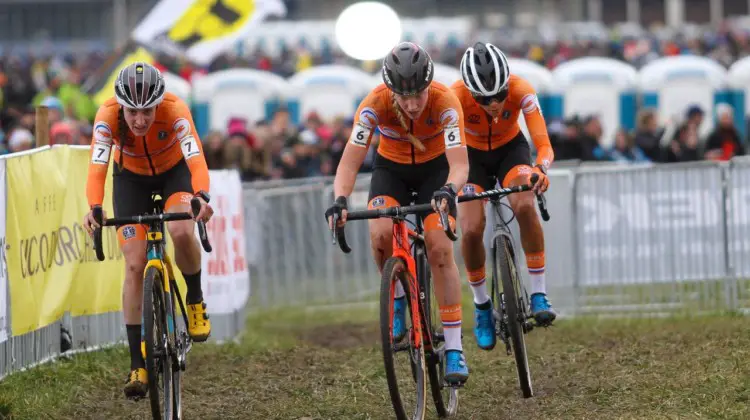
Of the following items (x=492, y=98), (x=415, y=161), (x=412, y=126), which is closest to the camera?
(x=412, y=126)

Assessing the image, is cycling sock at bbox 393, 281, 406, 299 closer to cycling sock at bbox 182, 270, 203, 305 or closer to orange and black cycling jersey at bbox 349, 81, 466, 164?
orange and black cycling jersey at bbox 349, 81, 466, 164

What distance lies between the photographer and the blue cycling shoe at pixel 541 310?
9578 mm

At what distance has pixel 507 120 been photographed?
9.86 m

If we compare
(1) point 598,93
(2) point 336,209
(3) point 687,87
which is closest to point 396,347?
(2) point 336,209

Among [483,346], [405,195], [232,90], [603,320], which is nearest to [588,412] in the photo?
[483,346]

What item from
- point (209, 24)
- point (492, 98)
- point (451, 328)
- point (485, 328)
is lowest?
point (485, 328)

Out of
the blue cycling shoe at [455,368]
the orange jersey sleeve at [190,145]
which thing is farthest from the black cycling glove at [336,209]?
the blue cycling shoe at [455,368]

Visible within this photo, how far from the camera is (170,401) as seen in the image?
333 inches

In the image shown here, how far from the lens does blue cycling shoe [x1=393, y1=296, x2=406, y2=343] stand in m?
8.25

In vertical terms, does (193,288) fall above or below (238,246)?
below

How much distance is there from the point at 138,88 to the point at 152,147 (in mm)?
604

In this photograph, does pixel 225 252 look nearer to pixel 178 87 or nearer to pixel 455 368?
pixel 455 368

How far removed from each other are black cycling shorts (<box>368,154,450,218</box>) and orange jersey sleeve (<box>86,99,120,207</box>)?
162 centimetres

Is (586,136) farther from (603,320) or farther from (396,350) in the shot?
(396,350)
